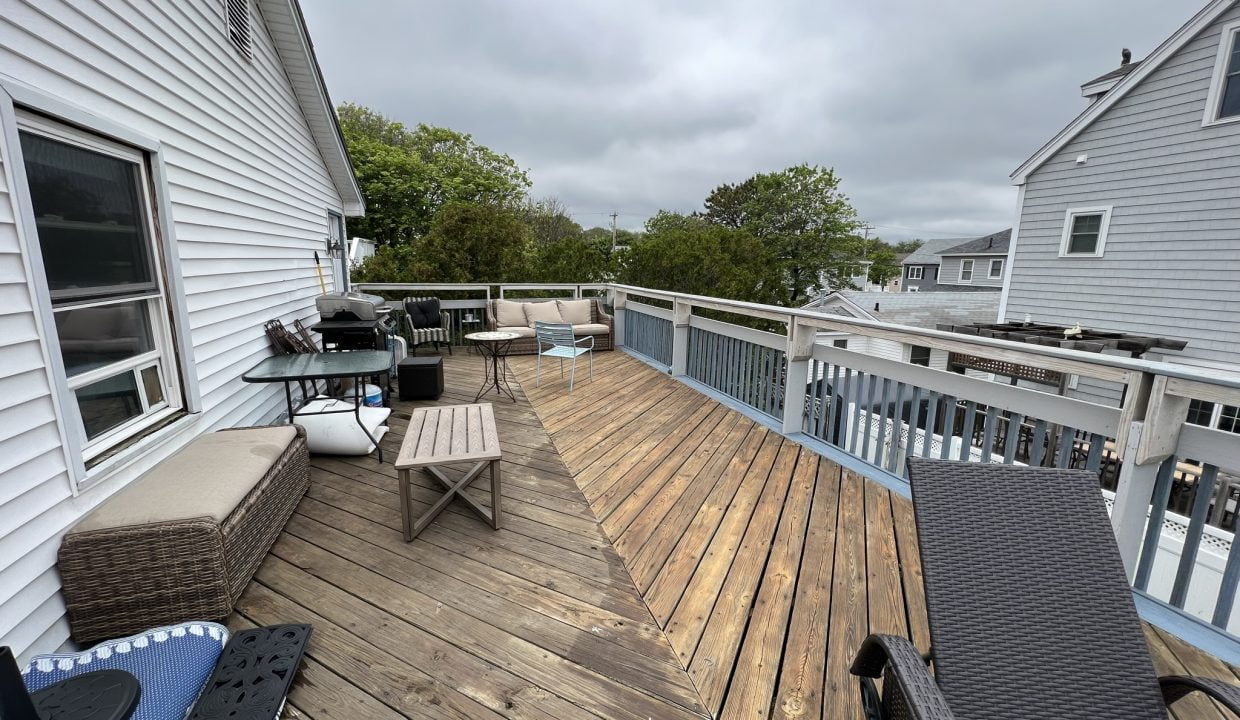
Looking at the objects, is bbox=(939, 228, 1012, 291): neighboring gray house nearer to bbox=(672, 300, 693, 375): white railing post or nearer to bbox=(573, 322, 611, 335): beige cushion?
bbox=(573, 322, 611, 335): beige cushion

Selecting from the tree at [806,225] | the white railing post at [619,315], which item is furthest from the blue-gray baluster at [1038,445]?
the tree at [806,225]

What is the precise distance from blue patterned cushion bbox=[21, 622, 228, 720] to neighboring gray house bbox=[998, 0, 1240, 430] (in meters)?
10.7

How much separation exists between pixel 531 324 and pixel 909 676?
6.81 meters

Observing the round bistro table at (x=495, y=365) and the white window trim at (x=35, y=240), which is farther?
the round bistro table at (x=495, y=365)

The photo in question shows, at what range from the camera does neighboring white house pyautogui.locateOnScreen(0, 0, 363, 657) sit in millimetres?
1666

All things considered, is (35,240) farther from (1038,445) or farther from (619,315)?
(619,315)

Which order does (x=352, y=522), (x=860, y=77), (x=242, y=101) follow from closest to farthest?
1. (x=352, y=522)
2. (x=242, y=101)
3. (x=860, y=77)

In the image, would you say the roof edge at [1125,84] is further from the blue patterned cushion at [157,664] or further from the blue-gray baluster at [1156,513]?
the blue patterned cushion at [157,664]

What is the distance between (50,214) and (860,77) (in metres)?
15.8

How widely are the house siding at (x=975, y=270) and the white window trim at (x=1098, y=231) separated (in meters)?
13.2

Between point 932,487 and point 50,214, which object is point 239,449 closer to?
point 50,214

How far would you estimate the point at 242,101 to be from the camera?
3955 mm

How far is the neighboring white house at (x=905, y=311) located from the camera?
44.7 ft

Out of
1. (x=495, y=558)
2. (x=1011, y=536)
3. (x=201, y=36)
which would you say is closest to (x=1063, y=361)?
(x=1011, y=536)
